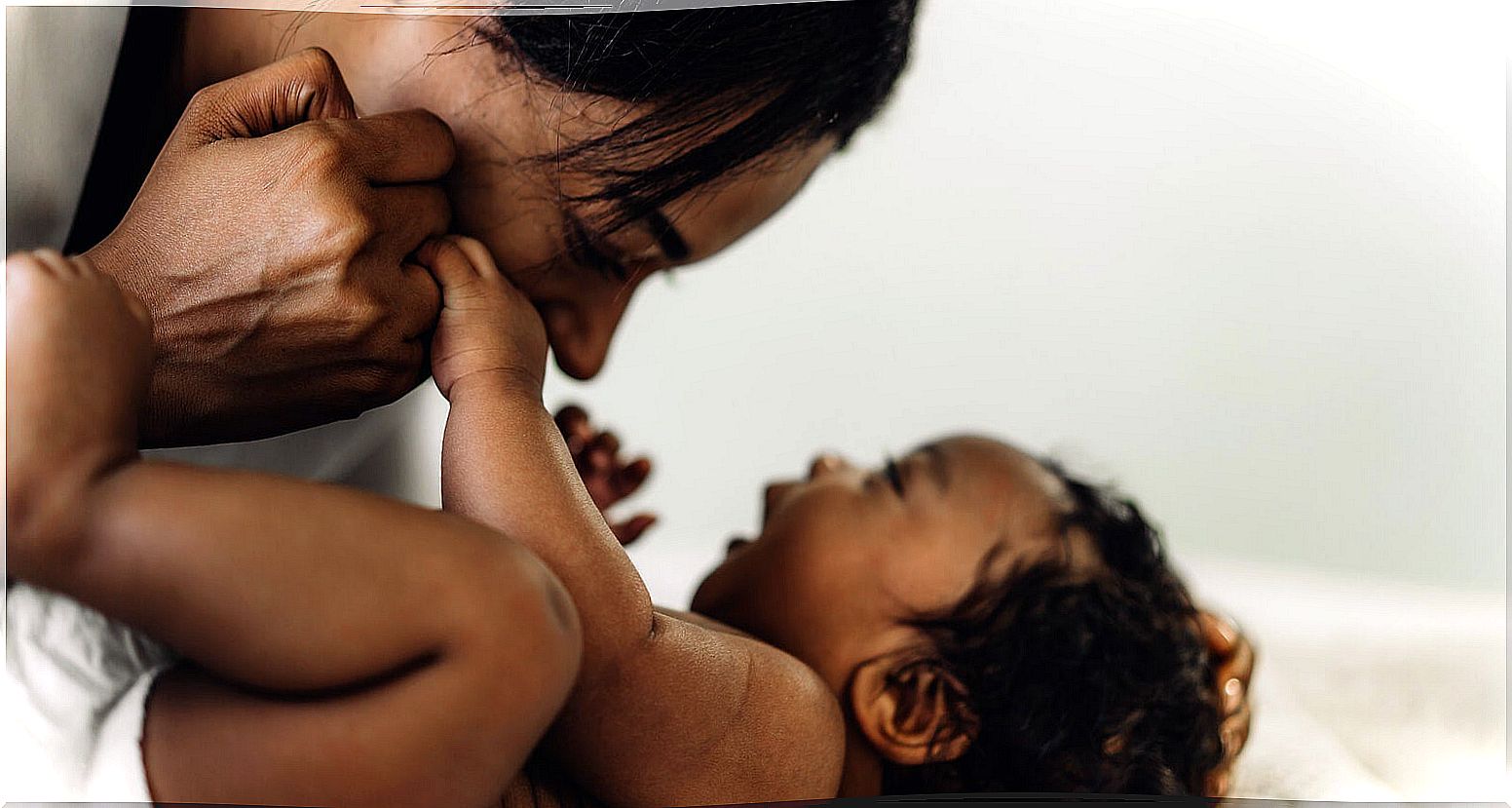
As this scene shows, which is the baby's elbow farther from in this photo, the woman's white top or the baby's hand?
the baby's hand

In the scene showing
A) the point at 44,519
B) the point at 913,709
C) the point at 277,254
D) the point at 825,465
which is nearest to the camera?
the point at 44,519

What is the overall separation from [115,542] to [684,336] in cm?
39

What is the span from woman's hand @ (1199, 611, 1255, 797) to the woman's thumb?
459 mm

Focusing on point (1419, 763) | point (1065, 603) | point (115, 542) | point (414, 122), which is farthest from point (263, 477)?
point (1419, 763)

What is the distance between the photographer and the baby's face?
0.50 metres

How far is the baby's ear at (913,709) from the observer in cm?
49

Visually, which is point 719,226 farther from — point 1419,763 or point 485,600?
point 1419,763

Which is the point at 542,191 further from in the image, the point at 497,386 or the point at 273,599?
the point at 273,599

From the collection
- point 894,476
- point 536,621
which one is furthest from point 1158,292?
point 536,621

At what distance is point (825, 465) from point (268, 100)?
13.1 inches

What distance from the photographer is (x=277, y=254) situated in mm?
387

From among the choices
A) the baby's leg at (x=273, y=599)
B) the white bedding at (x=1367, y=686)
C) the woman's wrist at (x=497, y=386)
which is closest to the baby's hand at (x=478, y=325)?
the woman's wrist at (x=497, y=386)

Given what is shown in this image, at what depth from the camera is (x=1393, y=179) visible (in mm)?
558

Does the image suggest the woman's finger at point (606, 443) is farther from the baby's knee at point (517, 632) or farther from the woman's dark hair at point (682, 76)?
the baby's knee at point (517, 632)
